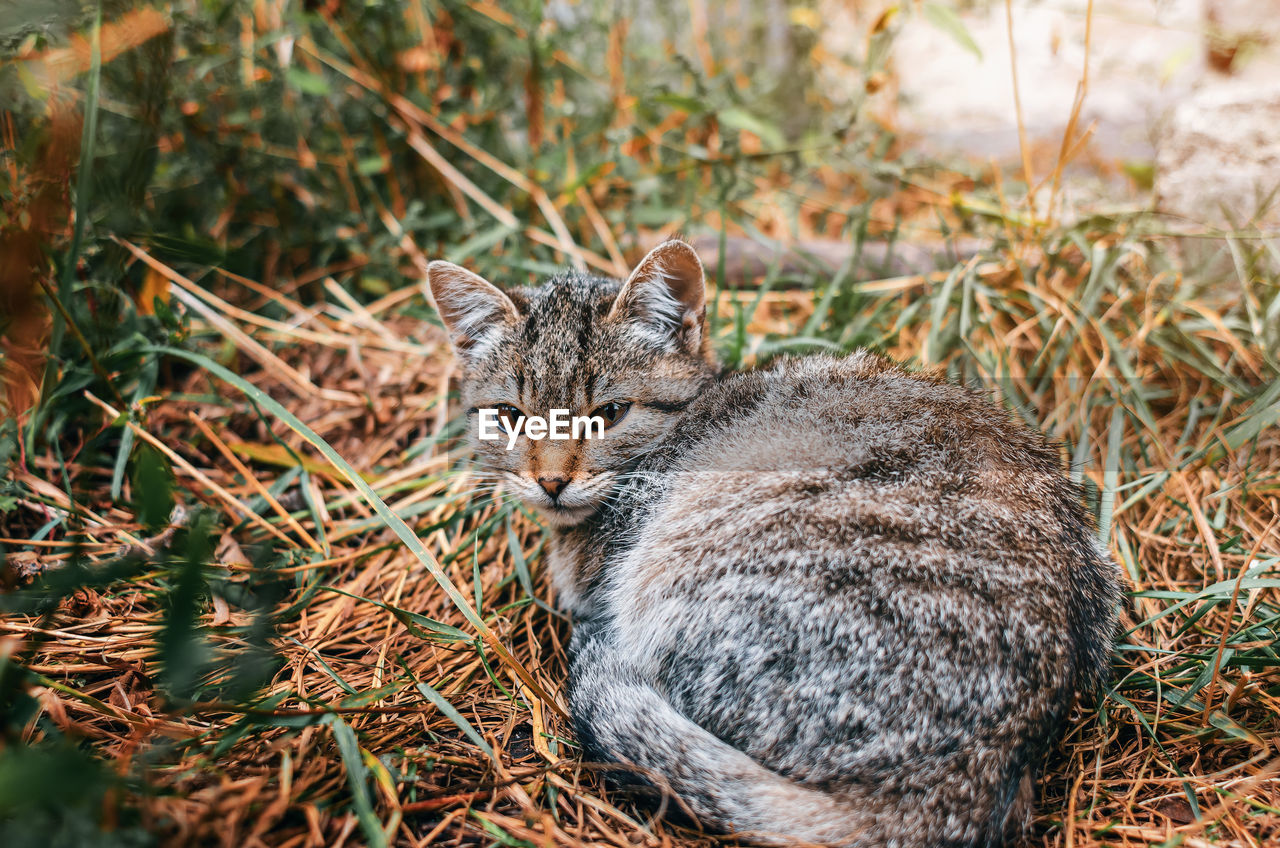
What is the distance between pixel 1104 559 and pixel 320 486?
3.05m

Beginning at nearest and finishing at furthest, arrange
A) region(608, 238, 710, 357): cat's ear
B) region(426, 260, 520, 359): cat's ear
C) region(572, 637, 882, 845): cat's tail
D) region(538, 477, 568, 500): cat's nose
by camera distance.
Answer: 1. region(572, 637, 882, 845): cat's tail
2. region(538, 477, 568, 500): cat's nose
3. region(608, 238, 710, 357): cat's ear
4. region(426, 260, 520, 359): cat's ear

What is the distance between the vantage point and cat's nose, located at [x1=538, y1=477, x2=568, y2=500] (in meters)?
2.37

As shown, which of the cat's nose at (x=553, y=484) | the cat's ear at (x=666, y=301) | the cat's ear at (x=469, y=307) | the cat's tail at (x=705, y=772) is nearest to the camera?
the cat's tail at (x=705, y=772)

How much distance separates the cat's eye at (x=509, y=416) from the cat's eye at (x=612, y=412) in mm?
293

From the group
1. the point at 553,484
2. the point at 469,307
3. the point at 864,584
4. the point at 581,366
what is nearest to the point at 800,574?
the point at 864,584

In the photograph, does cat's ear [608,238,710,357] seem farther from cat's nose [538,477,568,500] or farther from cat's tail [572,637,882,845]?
cat's tail [572,637,882,845]

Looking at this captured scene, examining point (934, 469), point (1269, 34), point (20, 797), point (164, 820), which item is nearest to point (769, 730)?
point (934, 469)

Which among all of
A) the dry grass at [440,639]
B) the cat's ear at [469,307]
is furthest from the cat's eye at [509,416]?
the dry grass at [440,639]

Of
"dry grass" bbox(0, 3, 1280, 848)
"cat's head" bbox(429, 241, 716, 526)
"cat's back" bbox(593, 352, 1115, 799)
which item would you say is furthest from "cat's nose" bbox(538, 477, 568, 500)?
"dry grass" bbox(0, 3, 1280, 848)

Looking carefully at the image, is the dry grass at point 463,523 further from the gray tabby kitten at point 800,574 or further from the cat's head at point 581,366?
the cat's head at point 581,366

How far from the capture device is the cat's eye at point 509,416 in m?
2.61

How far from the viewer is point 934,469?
209 centimetres

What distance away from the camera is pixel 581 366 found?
8.44ft

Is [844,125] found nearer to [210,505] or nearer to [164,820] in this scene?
[210,505]
